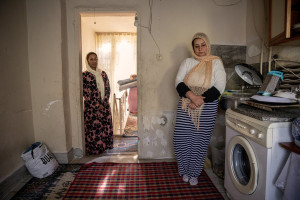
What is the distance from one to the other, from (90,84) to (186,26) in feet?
4.91

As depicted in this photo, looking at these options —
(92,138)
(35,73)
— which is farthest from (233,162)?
(35,73)

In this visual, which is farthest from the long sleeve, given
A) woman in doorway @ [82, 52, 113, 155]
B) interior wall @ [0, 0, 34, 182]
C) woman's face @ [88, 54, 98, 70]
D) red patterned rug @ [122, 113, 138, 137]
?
red patterned rug @ [122, 113, 138, 137]

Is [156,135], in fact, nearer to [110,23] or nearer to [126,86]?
[126,86]

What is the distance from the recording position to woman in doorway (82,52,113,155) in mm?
2523

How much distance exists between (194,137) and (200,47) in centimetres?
88

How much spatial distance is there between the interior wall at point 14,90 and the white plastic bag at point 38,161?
0.10 m

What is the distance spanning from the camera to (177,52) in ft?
7.54

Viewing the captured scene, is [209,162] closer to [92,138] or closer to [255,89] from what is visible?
[255,89]

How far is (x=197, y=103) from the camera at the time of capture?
65.3 inches

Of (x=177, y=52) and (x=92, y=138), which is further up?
(x=177, y=52)

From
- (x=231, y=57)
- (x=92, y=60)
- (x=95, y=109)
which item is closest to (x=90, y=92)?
(x=95, y=109)

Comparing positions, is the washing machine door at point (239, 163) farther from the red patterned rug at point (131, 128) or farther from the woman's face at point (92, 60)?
the red patterned rug at point (131, 128)

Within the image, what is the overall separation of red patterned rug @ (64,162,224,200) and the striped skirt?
18cm

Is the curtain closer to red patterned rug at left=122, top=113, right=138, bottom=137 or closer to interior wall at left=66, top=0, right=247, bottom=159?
red patterned rug at left=122, top=113, right=138, bottom=137
